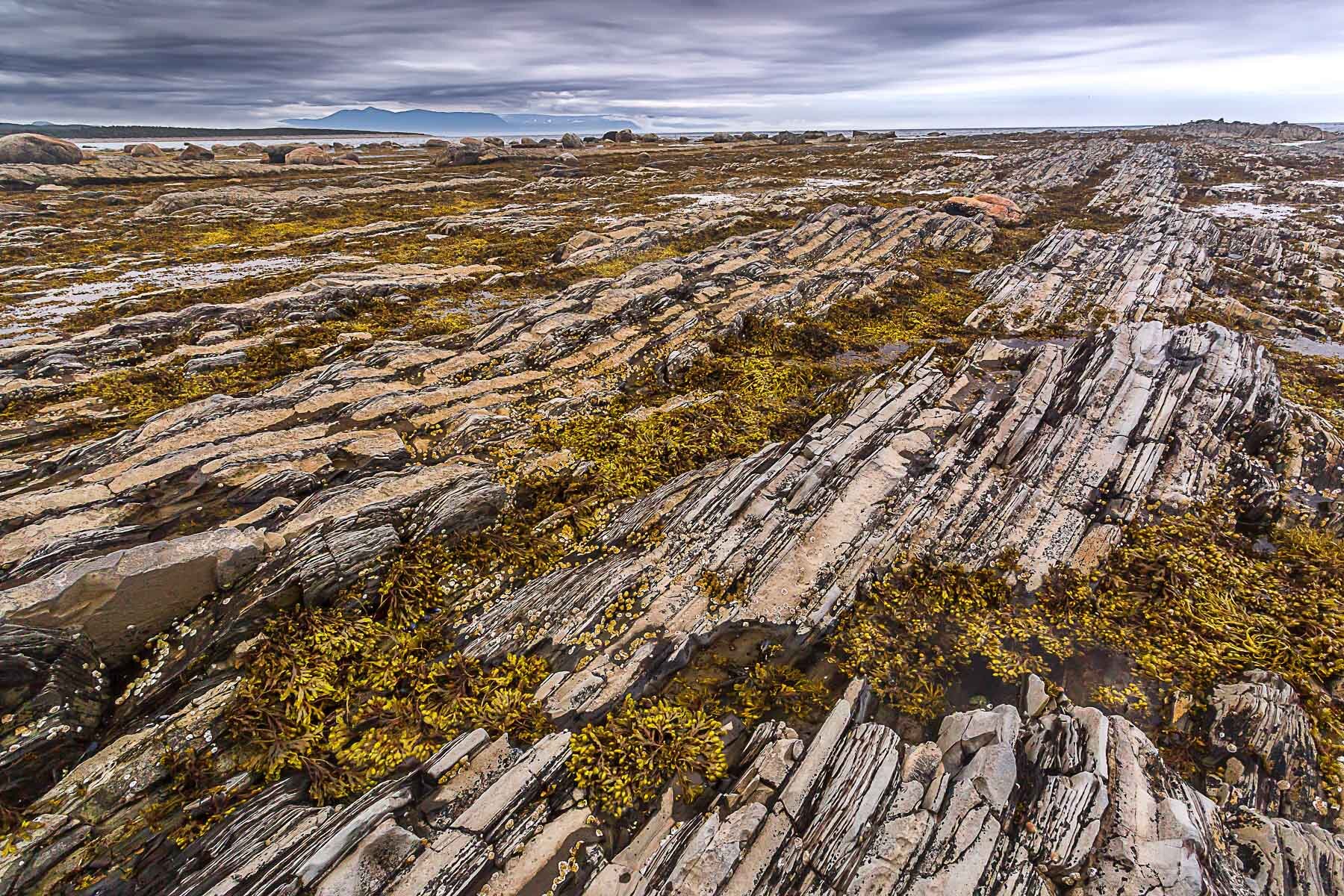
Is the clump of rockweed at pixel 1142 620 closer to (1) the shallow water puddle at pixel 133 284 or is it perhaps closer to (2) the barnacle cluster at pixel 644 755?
(2) the barnacle cluster at pixel 644 755

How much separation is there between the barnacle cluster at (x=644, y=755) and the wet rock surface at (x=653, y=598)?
62mm

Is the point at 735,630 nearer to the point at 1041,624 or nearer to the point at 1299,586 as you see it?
the point at 1041,624

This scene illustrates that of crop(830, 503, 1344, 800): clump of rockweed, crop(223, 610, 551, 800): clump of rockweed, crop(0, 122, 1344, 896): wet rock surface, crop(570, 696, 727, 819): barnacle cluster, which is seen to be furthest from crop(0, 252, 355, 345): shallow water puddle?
crop(830, 503, 1344, 800): clump of rockweed

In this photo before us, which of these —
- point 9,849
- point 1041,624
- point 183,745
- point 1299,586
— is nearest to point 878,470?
point 1041,624

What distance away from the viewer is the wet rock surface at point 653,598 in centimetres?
723

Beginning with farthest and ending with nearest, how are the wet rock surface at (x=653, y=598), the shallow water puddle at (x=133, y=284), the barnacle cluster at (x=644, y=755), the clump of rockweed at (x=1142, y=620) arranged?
the shallow water puddle at (x=133, y=284)
the clump of rockweed at (x=1142, y=620)
the barnacle cluster at (x=644, y=755)
the wet rock surface at (x=653, y=598)

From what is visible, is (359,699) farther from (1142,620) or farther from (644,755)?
(1142,620)

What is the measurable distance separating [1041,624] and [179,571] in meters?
16.9

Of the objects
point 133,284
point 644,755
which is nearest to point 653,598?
point 644,755

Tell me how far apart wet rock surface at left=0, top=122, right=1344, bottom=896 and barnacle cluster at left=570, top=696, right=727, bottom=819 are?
0.20ft

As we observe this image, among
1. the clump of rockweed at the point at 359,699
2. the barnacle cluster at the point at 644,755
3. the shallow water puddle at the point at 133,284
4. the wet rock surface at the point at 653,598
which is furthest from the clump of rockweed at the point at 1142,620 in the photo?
the shallow water puddle at the point at 133,284

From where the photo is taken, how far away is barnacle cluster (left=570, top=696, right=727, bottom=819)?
26.9 feet

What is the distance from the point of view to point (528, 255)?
34.9 metres

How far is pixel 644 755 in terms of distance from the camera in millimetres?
8688
